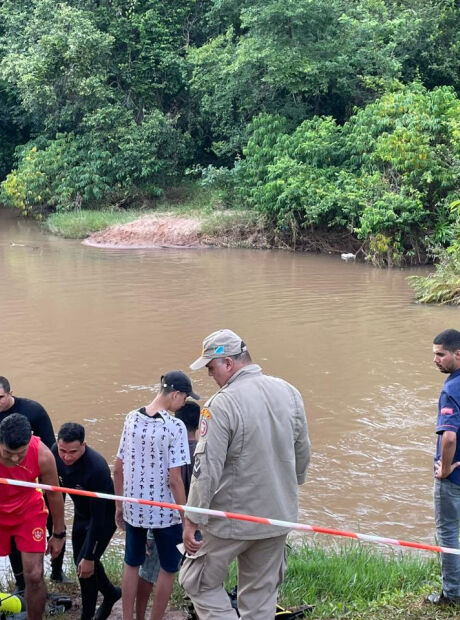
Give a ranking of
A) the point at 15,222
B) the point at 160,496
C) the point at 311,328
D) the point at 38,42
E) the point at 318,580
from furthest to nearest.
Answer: the point at 15,222, the point at 38,42, the point at 311,328, the point at 318,580, the point at 160,496

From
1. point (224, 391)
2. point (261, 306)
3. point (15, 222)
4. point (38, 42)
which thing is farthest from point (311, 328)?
point (15, 222)

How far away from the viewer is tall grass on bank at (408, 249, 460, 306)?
51.8ft

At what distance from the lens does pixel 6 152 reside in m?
35.3

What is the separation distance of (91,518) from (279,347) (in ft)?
27.5

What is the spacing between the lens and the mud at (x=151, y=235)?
2483cm

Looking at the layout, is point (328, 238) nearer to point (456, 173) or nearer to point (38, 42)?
point (456, 173)

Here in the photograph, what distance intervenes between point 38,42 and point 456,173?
51.6 feet

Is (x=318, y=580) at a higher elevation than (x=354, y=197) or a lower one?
lower

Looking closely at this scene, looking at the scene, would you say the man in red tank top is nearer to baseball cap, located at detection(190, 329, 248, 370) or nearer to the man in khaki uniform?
the man in khaki uniform

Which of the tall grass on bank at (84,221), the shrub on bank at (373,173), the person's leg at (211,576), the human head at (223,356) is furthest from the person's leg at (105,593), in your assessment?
the tall grass on bank at (84,221)

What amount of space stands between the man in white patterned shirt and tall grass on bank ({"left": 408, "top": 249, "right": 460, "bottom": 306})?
12.2 m

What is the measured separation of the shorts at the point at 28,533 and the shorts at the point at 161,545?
500 millimetres

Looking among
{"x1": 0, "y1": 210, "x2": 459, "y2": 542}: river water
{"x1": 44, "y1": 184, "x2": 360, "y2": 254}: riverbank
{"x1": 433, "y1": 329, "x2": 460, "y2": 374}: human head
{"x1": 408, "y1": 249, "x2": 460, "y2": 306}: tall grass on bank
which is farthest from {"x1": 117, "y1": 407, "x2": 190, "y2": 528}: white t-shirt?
{"x1": 44, "y1": 184, "x2": 360, "y2": 254}: riverbank

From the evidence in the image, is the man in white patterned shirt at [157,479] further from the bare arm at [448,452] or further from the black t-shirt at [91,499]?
the bare arm at [448,452]
